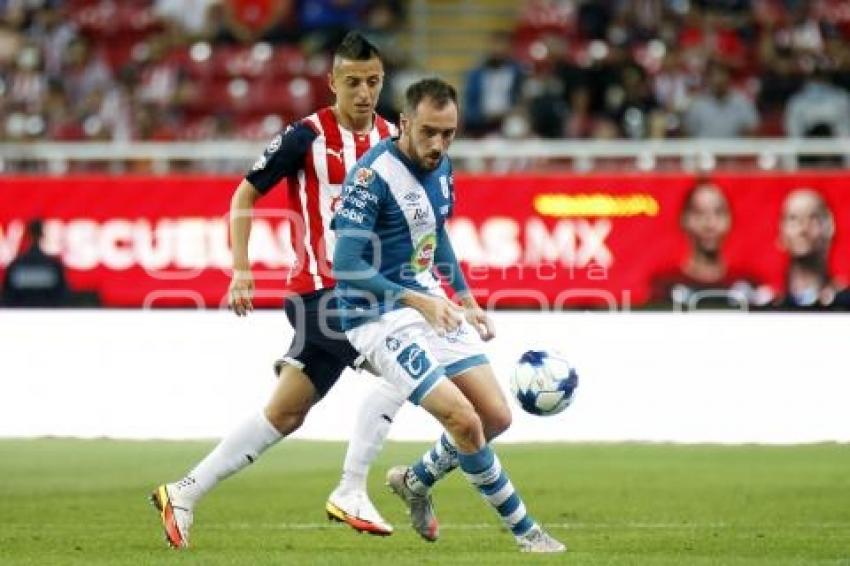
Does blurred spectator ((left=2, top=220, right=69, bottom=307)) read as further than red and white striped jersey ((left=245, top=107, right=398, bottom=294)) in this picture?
Yes

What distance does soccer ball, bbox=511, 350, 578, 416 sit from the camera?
30.7 ft

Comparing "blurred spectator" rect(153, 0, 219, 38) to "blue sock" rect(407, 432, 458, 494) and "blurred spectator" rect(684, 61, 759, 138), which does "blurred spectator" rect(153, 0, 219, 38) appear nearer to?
"blurred spectator" rect(684, 61, 759, 138)

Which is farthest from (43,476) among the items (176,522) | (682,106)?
(682,106)

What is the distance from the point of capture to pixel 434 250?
9.22 metres

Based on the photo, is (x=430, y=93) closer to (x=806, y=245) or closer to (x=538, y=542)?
(x=538, y=542)

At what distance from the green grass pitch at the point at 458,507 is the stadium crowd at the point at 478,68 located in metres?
7.08

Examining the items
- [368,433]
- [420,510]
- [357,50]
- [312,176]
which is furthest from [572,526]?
[357,50]

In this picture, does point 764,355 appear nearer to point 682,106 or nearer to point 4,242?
point 682,106

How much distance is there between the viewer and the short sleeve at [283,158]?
9656 millimetres

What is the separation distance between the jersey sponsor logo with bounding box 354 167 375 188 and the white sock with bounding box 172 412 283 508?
141cm

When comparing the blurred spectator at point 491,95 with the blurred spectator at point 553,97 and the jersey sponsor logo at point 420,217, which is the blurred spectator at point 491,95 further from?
the jersey sponsor logo at point 420,217

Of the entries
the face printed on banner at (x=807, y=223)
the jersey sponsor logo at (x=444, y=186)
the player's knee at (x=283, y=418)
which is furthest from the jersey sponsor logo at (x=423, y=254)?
the face printed on banner at (x=807, y=223)

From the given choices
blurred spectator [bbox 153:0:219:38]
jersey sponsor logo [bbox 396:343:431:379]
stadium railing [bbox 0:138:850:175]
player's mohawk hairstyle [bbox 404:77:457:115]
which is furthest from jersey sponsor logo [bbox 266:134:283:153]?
blurred spectator [bbox 153:0:219:38]

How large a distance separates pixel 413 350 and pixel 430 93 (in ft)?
3.64
